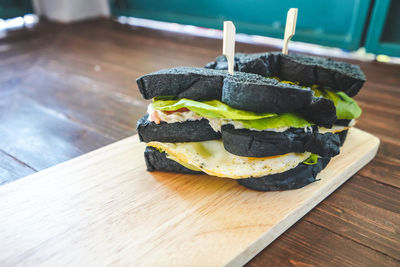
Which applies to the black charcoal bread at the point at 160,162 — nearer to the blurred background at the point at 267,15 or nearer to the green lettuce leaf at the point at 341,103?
the green lettuce leaf at the point at 341,103

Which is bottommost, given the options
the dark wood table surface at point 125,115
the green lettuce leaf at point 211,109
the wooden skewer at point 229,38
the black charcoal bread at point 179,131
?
the dark wood table surface at point 125,115

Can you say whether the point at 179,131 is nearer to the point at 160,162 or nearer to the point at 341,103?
the point at 160,162

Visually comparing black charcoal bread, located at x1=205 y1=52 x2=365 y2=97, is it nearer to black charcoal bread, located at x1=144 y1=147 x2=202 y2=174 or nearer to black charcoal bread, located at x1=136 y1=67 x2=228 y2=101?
black charcoal bread, located at x1=136 y1=67 x2=228 y2=101

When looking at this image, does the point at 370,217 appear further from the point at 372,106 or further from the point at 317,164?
the point at 372,106

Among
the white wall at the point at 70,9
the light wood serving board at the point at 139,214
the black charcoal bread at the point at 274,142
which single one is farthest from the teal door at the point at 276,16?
the black charcoal bread at the point at 274,142

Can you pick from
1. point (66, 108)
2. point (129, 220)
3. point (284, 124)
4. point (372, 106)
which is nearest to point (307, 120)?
point (284, 124)

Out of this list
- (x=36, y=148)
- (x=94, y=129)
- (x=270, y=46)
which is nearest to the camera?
(x=36, y=148)
